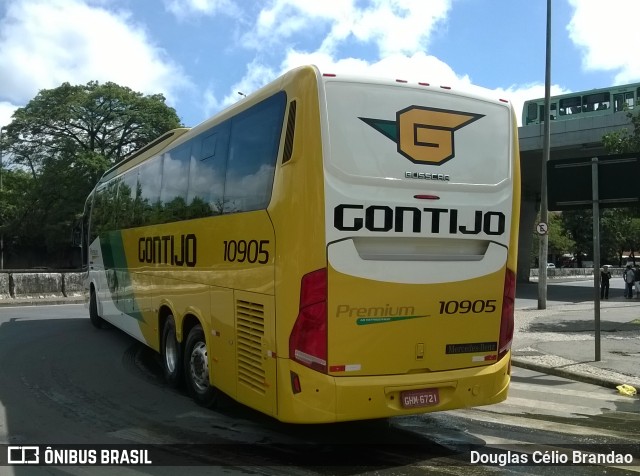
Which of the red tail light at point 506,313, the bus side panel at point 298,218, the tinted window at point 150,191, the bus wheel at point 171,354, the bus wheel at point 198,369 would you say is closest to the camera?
the bus side panel at point 298,218

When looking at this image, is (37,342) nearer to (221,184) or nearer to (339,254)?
(221,184)

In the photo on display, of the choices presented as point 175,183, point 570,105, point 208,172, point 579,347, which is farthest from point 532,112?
point 208,172

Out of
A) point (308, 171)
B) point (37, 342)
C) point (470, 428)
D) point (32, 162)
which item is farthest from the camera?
point (32, 162)

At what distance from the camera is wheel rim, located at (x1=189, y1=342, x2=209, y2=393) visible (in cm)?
697

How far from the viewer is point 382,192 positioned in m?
5.11

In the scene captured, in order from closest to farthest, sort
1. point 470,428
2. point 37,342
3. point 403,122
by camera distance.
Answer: point 403,122 → point 470,428 → point 37,342

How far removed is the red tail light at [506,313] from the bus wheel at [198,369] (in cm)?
332

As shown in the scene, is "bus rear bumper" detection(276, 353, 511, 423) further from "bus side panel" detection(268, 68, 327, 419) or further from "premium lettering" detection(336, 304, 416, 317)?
"premium lettering" detection(336, 304, 416, 317)

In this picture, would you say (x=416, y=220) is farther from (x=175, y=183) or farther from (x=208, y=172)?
(x=175, y=183)

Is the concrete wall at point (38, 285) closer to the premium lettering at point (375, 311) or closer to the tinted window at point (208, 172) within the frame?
the tinted window at point (208, 172)

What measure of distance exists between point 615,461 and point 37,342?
10779mm

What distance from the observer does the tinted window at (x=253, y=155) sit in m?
5.43

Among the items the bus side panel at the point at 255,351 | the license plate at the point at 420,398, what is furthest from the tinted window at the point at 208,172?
the license plate at the point at 420,398

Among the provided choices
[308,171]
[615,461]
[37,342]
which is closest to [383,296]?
[308,171]
